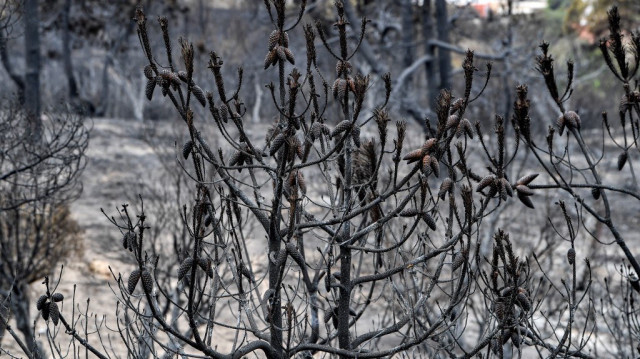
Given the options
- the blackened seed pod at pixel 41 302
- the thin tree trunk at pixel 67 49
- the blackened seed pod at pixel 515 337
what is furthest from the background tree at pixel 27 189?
the thin tree trunk at pixel 67 49

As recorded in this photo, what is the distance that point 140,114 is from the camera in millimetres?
29438

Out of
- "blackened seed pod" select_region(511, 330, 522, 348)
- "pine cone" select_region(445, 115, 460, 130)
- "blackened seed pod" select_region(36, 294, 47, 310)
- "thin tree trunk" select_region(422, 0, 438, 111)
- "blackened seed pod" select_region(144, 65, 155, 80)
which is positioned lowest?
"blackened seed pod" select_region(511, 330, 522, 348)

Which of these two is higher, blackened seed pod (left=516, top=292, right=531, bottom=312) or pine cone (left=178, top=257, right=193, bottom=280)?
pine cone (left=178, top=257, right=193, bottom=280)

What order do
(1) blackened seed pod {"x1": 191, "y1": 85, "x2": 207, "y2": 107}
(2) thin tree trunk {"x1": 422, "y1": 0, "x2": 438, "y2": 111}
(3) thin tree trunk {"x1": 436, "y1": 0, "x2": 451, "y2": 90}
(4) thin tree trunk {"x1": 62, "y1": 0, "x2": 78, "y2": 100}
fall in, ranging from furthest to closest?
(4) thin tree trunk {"x1": 62, "y1": 0, "x2": 78, "y2": 100}
(2) thin tree trunk {"x1": 422, "y1": 0, "x2": 438, "y2": 111}
(3) thin tree trunk {"x1": 436, "y1": 0, "x2": 451, "y2": 90}
(1) blackened seed pod {"x1": 191, "y1": 85, "x2": 207, "y2": 107}

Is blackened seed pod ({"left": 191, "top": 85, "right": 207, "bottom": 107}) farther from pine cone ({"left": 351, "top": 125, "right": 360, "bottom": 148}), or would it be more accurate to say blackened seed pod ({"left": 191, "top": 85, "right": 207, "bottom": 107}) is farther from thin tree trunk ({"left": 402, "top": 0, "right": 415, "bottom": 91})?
thin tree trunk ({"left": 402, "top": 0, "right": 415, "bottom": 91})

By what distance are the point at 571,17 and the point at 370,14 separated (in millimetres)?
11856

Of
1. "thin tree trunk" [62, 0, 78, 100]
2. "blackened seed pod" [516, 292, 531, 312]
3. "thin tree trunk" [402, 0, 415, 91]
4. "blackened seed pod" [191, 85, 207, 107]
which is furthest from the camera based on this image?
"thin tree trunk" [62, 0, 78, 100]

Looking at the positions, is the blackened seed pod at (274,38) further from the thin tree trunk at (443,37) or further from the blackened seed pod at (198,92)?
the thin tree trunk at (443,37)

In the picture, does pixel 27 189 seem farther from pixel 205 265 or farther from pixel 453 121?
pixel 453 121

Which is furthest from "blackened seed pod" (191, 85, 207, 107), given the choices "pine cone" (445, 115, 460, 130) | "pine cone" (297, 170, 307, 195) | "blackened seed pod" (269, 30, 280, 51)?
"pine cone" (445, 115, 460, 130)

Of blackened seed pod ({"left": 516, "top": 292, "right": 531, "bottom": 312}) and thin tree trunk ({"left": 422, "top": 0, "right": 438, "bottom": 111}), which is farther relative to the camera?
thin tree trunk ({"left": 422, "top": 0, "right": 438, "bottom": 111})

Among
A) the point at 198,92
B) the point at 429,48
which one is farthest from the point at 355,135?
the point at 429,48

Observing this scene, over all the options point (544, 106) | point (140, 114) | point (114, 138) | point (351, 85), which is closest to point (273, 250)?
point (351, 85)

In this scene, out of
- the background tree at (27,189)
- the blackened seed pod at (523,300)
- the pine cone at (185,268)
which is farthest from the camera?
the background tree at (27,189)
